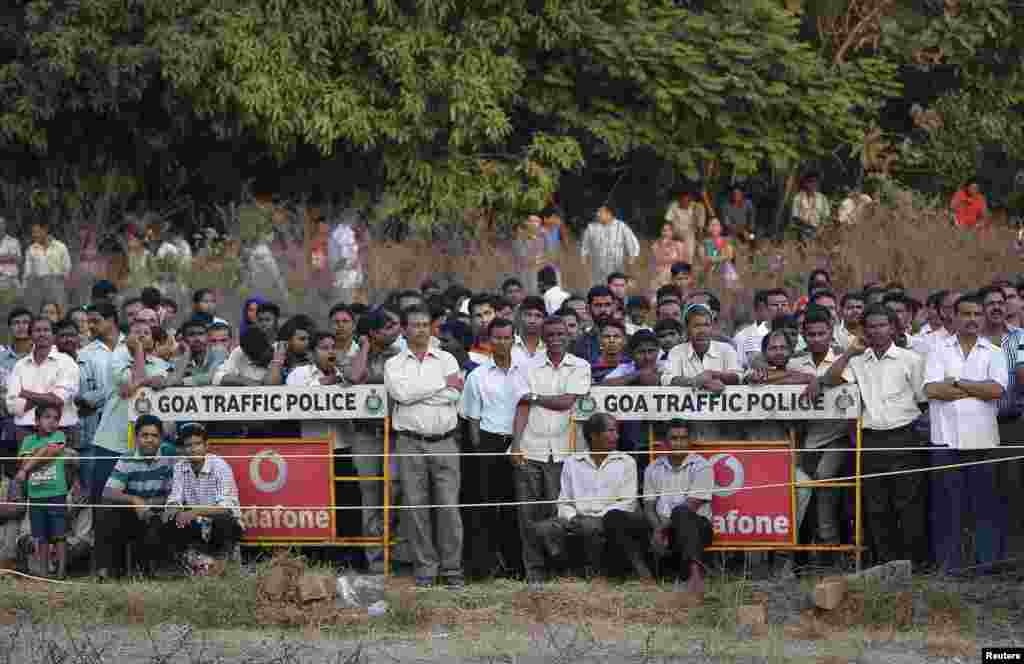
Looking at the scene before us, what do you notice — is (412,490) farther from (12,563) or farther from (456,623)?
(12,563)

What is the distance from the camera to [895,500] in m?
11.8

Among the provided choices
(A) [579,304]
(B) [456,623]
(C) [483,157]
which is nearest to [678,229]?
(C) [483,157]

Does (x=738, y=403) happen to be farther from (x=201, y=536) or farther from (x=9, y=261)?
(x=9, y=261)

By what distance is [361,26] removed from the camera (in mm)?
22672

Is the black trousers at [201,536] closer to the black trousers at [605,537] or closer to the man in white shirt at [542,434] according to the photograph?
the man in white shirt at [542,434]

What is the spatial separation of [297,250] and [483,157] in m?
4.23

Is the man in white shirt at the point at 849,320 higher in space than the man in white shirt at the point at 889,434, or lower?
higher

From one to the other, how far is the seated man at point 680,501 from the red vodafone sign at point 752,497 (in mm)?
92

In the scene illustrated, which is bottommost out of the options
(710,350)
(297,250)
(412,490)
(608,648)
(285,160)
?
(608,648)

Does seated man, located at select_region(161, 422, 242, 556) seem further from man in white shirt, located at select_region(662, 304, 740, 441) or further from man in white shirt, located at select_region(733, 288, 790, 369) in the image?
man in white shirt, located at select_region(733, 288, 790, 369)

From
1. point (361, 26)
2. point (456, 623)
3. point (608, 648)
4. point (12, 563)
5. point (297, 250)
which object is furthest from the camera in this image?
point (361, 26)

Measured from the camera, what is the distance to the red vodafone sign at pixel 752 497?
1177 centimetres

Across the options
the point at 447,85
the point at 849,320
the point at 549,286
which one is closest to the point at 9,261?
the point at 447,85

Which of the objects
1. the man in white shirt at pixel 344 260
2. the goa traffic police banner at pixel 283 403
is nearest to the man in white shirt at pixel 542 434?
the goa traffic police banner at pixel 283 403
